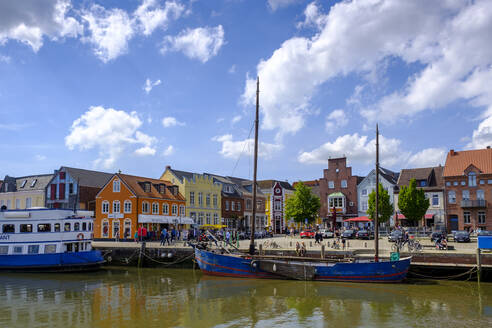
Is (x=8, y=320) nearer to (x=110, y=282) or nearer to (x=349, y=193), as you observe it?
(x=110, y=282)

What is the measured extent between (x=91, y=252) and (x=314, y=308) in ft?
64.4

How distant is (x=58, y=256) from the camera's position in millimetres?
31250

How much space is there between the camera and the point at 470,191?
5619 centimetres

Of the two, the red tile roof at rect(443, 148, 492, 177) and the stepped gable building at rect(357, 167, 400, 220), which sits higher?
the red tile roof at rect(443, 148, 492, 177)

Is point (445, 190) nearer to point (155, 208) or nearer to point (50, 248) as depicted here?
point (155, 208)

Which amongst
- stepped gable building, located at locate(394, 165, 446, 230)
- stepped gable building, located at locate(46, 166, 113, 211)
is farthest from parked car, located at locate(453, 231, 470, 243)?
stepped gable building, located at locate(46, 166, 113, 211)

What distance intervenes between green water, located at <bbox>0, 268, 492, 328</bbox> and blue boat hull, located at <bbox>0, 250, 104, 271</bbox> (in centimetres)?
222

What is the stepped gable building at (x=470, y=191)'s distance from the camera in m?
54.8

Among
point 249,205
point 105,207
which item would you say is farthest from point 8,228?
point 249,205

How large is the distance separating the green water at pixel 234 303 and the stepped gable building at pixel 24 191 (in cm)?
3223

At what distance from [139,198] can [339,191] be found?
35.9m

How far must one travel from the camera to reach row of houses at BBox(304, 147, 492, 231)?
2172 inches

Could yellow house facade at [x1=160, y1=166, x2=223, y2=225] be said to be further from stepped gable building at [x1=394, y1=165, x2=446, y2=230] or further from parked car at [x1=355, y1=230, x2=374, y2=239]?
stepped gable building at [x1=394, y1=165, x2=446, y2=230]

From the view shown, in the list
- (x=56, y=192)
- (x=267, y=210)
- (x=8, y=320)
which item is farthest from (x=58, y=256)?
(x=267, y=210)
